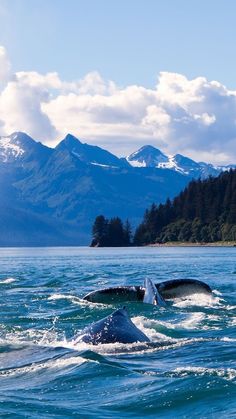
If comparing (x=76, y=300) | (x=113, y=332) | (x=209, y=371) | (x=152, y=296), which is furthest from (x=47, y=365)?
(x=76, y=300)

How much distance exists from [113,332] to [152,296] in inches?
391

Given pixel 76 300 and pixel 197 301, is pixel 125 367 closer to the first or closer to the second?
pixel 197 301

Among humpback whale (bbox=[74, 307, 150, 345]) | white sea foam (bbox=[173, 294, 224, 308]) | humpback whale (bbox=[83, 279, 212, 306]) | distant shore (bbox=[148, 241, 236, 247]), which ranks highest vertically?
distant shore (bbox=[148, 241, 236, 247])

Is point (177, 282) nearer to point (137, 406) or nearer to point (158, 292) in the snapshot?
point (158, 292)

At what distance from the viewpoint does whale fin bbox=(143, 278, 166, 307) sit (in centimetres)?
2688

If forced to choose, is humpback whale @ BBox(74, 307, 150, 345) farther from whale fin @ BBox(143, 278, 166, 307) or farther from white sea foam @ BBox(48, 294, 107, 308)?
white sea foam @ BBox(48, 294, 107, 308)

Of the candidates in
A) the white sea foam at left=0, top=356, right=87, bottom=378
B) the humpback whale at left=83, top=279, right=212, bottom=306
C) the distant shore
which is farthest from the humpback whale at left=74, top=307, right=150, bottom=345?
the distant shore

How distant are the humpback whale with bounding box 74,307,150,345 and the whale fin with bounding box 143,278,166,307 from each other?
8.63 metres

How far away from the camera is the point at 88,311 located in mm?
26609

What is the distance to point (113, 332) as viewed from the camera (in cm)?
1752

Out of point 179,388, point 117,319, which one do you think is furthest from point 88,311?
point 179,388

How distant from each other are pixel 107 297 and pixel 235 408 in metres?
17.1

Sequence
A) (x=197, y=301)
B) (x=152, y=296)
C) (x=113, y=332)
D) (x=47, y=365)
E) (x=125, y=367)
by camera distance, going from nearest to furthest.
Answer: (x=125, y=367)
(x=47, y=365)
(x=113, y=332)
(x=152, y=296)
(x=197, y=301)

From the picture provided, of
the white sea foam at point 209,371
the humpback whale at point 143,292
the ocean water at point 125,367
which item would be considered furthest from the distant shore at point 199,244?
the white sea foam at point 209,371
